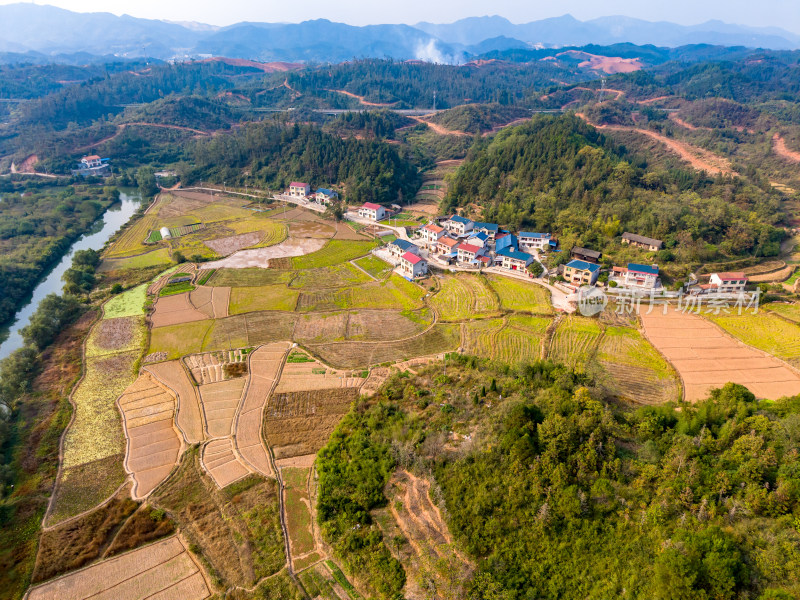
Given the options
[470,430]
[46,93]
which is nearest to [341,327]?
[470,430]

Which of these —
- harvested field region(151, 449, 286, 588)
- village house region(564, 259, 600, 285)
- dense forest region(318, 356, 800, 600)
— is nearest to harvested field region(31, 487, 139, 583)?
harvested field region(151, 449, 286, 588)

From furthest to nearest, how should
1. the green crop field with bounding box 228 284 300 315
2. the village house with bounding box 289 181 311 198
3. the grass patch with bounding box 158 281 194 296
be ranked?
the village house with bounding box 289 181 311 198
the grass patch with bounding box 158 281 194 296
the green crop field with bounding box 228 284 300 315

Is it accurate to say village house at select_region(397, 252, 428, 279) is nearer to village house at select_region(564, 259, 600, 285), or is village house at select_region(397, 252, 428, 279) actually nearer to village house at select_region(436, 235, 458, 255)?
village house at select_region(436, 235, 458, 255)

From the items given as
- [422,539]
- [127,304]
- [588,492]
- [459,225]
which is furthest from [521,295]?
[127,304]

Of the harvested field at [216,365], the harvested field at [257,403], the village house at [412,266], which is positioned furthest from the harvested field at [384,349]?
the village house at [412,266]

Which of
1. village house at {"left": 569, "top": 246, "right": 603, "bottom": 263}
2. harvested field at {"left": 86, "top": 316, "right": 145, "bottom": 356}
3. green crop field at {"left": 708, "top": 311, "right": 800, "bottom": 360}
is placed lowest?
harvested field at {"left": 86, "top": 316, "right": 145, "bottom": 356}

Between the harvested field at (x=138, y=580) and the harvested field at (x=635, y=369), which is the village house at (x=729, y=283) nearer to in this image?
the harvested field at (x=635, y=369)
